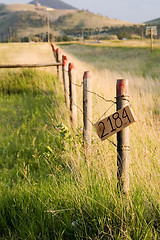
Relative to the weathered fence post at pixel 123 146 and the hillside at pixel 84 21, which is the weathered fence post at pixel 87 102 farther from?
the hillside at pixel 84 21

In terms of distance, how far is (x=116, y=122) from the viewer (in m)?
2.55

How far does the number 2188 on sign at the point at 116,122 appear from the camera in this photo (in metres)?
2.46

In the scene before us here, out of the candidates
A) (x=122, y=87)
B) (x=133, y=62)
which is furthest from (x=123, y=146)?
(x=133, y=62)

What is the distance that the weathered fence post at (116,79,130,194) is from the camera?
102 inches

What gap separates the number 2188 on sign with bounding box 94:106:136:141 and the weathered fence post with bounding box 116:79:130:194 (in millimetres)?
96

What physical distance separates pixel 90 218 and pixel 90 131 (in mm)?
1721

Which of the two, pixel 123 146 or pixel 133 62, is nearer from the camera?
pixel 123 146

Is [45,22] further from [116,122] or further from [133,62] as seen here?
[116,122]

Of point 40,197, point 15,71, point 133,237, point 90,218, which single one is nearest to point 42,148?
point 40,197

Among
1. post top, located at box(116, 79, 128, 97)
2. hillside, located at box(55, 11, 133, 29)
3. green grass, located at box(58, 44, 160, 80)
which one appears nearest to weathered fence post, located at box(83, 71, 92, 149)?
post top, located at box(116, 79, 128, 97)

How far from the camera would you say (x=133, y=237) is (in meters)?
2.45

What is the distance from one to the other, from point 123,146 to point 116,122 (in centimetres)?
25

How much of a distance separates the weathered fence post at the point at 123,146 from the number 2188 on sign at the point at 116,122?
96 millimetres

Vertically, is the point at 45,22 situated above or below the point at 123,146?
above
